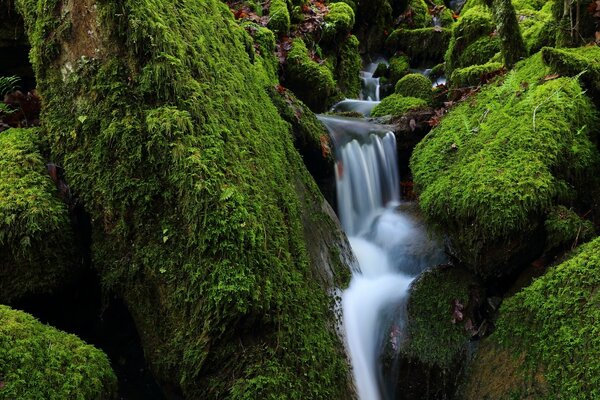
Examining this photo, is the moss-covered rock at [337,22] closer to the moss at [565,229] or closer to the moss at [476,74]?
the moss at [476,74]

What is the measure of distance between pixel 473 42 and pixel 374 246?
4815 millimetres

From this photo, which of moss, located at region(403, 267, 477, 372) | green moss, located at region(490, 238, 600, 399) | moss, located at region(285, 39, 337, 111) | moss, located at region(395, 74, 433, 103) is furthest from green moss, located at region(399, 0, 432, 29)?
green moss, located at region(490, 238, 600, 399)

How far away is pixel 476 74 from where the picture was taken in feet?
22.0

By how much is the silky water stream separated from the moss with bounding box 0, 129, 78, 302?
216 cm

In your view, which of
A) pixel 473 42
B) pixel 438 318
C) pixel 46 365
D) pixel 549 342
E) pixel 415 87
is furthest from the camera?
pixel 415 87

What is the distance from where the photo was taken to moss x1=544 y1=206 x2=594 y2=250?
3748 mm

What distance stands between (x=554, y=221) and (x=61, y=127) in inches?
151

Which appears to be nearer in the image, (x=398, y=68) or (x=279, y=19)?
(x=279, y=19)

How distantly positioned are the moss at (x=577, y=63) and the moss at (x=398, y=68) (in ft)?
22.1

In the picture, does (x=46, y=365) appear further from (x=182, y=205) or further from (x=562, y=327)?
(x=562, y=327)

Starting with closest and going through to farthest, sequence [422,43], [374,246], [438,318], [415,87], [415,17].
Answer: [438,318], [374,246], [415,87], [422,43], [415,17]

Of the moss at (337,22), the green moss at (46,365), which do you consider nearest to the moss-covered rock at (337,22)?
the moss at (337,22)

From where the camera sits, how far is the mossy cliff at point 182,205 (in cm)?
288

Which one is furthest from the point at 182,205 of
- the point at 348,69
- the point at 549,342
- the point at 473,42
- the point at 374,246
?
the point at 348,69
